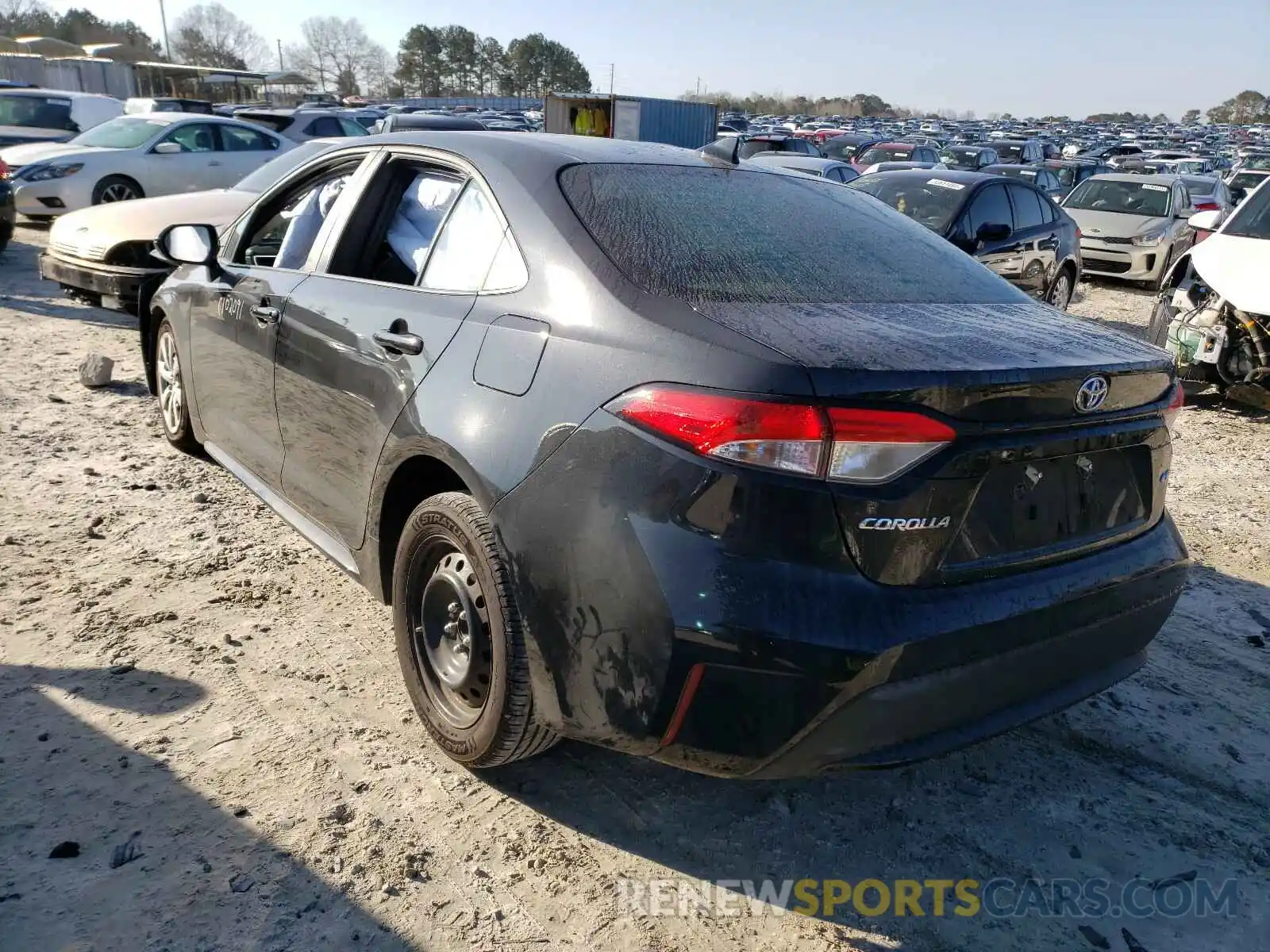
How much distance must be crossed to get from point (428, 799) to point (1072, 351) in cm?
204

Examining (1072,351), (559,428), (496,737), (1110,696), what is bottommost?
(1110,696)

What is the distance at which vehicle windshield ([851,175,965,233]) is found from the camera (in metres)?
9.16

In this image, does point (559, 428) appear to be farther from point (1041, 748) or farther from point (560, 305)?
point (1041, 748)

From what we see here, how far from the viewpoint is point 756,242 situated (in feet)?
8.53

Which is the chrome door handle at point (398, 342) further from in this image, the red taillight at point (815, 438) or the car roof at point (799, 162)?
the car roof at point (799, 162)

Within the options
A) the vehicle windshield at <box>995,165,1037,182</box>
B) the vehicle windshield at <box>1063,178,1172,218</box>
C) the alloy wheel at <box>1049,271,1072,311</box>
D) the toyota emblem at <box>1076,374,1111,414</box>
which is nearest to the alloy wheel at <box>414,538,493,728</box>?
the toyota emblem at <box>1076,374,1111,414</box>

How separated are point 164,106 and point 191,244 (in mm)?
17810

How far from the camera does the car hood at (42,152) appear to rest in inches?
466

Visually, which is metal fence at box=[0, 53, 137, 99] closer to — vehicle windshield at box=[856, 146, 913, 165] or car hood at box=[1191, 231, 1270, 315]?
vehicle windshield at box=[856, 146, 913, 165]

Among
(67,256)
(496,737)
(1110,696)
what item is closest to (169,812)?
(496,737)

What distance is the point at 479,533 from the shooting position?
2.32 metres

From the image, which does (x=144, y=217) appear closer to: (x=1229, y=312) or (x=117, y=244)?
(x=117, y=244)
